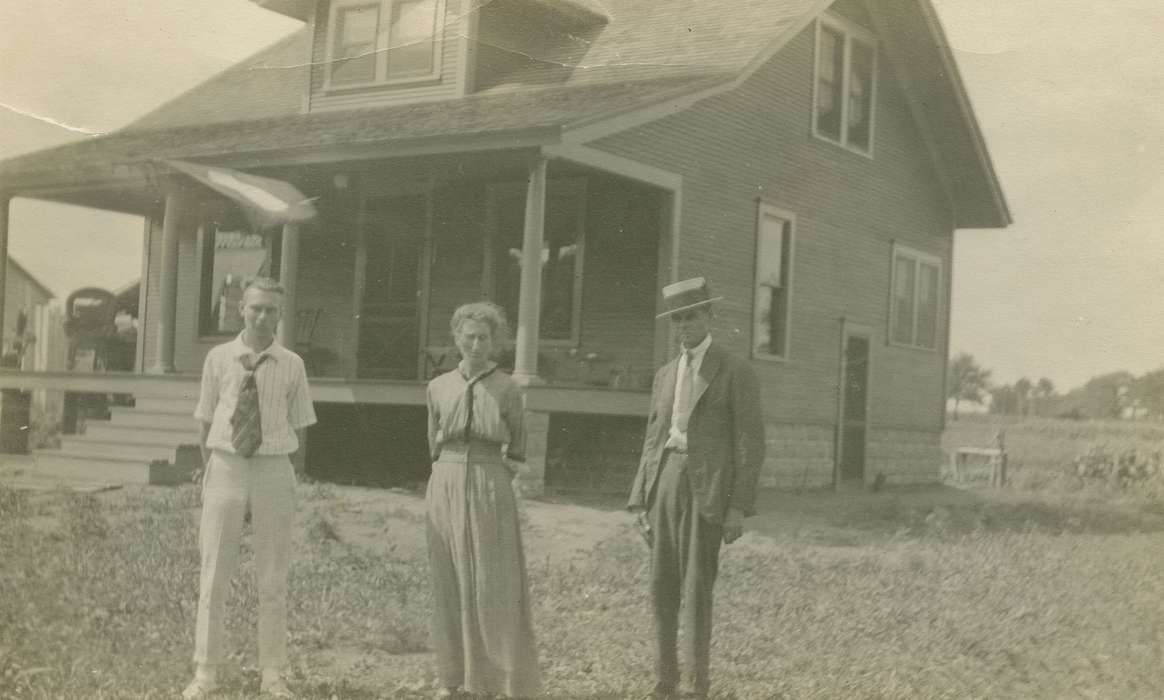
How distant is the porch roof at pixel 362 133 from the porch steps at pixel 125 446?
2.81 m

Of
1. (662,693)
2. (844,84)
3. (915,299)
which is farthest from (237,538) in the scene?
(915,299)

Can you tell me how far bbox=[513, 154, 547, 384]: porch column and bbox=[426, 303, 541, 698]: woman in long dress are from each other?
562 centimetres

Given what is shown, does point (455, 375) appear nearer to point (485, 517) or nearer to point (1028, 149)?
point (485, 517)

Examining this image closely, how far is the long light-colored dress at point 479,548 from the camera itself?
5.65m

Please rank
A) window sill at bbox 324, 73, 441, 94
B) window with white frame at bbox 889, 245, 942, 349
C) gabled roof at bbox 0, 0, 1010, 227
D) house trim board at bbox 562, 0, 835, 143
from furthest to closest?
1. window with white frame at bbox 889, 245, 942, 349
2. window sill at bbox 324, 73, 441, 94
3. gabled roof at bbox 0, 0, 1010, 227
4. house trim board at bbox 562, 0, 835, 143

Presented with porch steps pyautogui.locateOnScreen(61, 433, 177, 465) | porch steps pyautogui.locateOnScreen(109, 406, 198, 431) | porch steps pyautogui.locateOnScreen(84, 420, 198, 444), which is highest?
porch steps pyautogui.locateOnScreen(109, 406, 198, 431)

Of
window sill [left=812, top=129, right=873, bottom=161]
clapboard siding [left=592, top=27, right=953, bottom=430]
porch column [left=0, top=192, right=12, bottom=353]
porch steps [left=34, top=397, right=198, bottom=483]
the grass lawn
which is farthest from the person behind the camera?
window sill [left=812, top=129, right=873, bottom=161]

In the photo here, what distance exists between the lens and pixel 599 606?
26.6ft

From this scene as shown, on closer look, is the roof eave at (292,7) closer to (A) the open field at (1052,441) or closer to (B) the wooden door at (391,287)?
(B) the wooden door at (391,287)

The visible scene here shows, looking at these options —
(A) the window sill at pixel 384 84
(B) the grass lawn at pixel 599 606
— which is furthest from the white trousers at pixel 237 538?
(A) the window sill at pixel 384 84

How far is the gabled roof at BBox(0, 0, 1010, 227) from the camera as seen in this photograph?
40.4 ft

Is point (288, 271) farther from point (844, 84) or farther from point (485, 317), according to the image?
point (485, 317)

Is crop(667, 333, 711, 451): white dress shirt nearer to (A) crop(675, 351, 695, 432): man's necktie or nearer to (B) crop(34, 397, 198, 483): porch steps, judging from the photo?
(A) crop(675, 351, 695, 432): man's necktie

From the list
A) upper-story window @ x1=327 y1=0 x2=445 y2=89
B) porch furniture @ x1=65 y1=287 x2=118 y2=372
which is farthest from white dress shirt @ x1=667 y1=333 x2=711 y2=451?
porch furniture @ x1=65 y1=287 x2=118 y2=372
